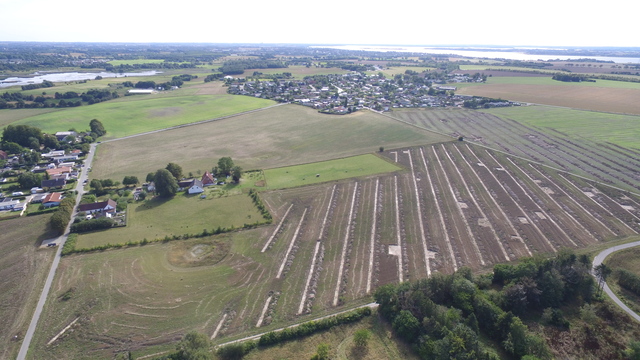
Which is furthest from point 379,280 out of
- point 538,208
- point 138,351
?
point 538,208

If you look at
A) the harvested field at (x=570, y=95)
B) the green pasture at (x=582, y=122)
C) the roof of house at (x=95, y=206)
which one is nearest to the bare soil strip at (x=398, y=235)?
the roof of house at (x=95, y=206)

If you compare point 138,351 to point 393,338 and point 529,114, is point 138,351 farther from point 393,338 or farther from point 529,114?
point 529,114

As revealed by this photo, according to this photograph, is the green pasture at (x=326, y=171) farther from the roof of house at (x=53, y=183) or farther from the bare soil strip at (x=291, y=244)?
the roof of house at (x=53, y=183)

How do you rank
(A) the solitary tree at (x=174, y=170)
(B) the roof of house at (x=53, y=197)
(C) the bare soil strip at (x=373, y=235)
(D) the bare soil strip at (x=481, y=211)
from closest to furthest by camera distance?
(C) the bare soil strip at (x=373, y=235) → (D) the bare soil strip at (x=481, y=211) → (B) the roof of house at (x=53, y=197) → (A) the solitary tree at (x=174, y=170)

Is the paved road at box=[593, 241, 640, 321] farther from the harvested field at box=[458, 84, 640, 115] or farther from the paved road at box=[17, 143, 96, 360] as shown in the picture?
the harvested field at box=[458, 84, 640, 115]

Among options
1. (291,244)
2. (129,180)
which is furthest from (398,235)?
(129,180)
